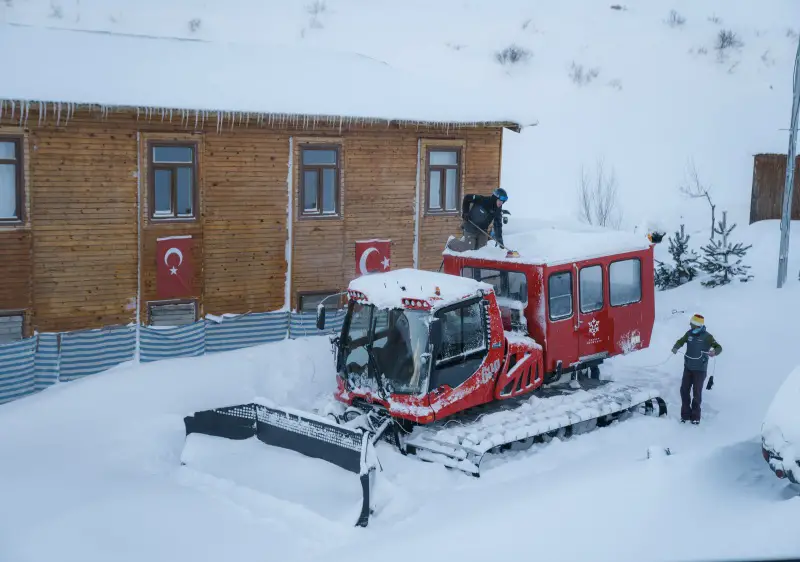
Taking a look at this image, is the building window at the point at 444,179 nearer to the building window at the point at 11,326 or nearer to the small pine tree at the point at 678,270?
the small pine tree at the point at 678,270

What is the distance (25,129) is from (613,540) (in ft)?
39.6

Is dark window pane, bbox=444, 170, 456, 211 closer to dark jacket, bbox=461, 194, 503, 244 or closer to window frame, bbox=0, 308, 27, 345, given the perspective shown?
dark jacket, bbox=461, 194, 503, 244

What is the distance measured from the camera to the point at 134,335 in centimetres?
1673

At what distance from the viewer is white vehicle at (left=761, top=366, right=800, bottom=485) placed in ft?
32.3

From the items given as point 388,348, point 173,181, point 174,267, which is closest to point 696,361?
point 388,348

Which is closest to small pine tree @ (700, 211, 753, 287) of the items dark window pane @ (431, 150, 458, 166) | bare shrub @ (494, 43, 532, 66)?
dark window pane @ (431, 150, 458, 166)

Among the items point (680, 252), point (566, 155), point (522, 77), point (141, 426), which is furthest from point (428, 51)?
point (141, 426)

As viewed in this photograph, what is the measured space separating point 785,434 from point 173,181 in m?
11.9

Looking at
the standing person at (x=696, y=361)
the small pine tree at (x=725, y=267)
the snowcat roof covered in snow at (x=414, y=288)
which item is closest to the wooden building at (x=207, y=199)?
the small pine tree at (x=725, y=267)

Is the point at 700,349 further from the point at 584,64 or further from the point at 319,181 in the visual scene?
the point at 584,64

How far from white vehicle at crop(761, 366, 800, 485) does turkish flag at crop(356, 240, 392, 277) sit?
34.4ft

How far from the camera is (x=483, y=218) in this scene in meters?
14.3

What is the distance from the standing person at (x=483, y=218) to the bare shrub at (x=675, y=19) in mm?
39550

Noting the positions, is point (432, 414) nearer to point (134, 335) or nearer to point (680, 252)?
point (134, 335)
